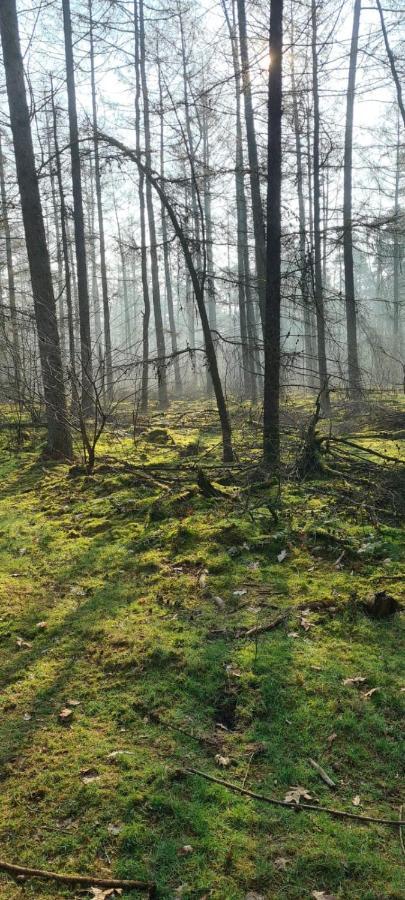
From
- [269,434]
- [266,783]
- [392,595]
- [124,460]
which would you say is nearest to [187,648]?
[266,783]

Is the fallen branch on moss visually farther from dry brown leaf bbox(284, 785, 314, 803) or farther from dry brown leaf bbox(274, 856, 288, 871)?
dry brown leaf bbox(284, 785, 314, 803)

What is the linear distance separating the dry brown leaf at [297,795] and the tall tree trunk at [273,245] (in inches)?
182

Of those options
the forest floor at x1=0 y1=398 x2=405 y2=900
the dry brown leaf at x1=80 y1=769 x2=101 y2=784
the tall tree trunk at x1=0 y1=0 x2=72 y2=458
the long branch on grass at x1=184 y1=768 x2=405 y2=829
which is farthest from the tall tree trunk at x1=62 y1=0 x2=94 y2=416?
the long branch on grass at x1=184 y1=768 x2=405 y2=829

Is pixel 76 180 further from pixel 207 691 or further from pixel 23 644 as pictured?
pixel 207 691

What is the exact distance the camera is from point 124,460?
28.1ft

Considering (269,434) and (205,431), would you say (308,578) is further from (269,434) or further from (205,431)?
(205,431)

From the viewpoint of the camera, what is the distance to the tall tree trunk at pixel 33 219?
314 inches

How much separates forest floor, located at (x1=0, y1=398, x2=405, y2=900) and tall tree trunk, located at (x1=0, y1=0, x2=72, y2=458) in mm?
2753

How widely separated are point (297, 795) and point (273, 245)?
19.4 ft

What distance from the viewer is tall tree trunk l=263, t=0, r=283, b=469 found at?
655 cm

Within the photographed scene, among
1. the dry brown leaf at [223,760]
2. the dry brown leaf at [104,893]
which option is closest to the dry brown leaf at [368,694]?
the dry brown leaf at [223,760]

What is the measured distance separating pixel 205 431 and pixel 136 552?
21.1ft

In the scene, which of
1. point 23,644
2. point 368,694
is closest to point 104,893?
point 368,694

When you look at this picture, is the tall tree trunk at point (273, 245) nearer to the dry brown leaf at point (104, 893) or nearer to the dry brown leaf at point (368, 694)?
the dry brown leaf at point (368, 694)
